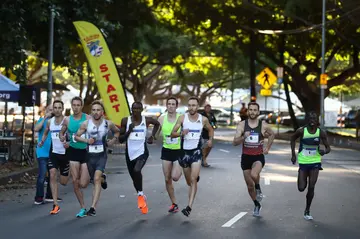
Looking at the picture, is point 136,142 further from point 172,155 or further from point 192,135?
point 192,135

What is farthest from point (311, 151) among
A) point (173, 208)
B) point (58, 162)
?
point (58, 162)

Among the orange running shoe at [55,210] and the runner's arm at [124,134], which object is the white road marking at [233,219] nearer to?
the runner's arm at [124,134]

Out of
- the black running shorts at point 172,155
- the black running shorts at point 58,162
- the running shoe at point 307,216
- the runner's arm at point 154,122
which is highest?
the runner's arm at point 154,122

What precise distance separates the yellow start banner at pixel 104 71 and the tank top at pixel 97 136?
1281cm

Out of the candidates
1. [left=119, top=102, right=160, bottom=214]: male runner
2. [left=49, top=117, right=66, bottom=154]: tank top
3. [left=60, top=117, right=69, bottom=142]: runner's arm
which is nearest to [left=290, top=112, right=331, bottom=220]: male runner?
[left=119, top=102, right=160, bottom=214]: male runner

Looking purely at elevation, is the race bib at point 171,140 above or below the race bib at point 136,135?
below

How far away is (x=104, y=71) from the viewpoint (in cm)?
2419

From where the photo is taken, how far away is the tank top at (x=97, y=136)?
1102cm

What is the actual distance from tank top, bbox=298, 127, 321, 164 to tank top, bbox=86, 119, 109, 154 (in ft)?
9.54

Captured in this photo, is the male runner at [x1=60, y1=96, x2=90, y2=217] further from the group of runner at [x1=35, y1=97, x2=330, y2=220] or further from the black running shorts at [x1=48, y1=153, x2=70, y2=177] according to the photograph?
the black running shorts at [x1=48, y1=153, x2=70, y2=177]

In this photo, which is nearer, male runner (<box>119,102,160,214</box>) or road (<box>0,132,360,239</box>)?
road (<box>0,132,360,239</box>)

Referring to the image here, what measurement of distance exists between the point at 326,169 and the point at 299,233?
10.7 m

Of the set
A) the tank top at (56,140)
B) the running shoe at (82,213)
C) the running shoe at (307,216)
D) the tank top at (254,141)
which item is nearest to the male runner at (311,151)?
the running shoe at (307,216)

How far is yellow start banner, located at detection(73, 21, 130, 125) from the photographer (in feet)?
78.8
